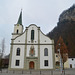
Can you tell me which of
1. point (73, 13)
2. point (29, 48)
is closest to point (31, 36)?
point (29, 48)

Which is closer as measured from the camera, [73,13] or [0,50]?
[0,50]

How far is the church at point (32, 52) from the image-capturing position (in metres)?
26.0

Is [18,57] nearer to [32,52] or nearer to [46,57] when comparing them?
[32,52]

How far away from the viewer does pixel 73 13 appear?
102812mm

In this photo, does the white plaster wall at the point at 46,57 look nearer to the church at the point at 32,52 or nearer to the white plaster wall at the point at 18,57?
the church at the point at 32,52

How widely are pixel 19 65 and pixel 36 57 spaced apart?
537 cm

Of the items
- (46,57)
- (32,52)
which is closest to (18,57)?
(32,52)

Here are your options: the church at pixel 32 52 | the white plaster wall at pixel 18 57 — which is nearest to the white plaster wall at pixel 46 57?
the church at pixel 32 52

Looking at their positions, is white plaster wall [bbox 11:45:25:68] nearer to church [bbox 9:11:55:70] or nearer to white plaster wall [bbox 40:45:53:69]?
church [bbox 9:11:55:70]

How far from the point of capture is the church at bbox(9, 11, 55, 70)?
2600 centimetres

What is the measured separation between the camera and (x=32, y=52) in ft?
88.7

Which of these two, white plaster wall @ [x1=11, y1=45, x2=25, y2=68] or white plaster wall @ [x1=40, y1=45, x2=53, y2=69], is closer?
white plaster wall @ [x1=40, y1=45, x2=53, y2=69]

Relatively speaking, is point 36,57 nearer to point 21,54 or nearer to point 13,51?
point 21,54

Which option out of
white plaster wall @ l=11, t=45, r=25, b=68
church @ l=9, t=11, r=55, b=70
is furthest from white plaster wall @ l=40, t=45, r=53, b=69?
white plaster wall @ l=11, t=45, r=25, b=68
